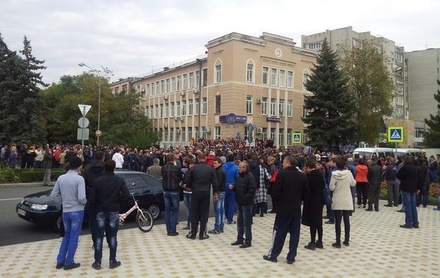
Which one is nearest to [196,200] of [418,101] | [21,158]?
[21,158]

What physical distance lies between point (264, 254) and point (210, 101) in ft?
128

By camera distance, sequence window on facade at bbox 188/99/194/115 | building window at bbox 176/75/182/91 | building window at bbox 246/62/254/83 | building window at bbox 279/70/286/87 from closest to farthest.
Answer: building window at bbox 246/62/254/83 < building window at bbox 279/70/286/87 < window on facade at bbox 188/99/194/115 < building window at bbox 176/75/182/91

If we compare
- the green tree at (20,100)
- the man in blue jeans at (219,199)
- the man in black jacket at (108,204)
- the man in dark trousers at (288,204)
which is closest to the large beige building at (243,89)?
the green tree at (20,100)

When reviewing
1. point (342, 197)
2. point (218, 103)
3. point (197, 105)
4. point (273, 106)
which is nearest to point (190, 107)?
point (197, 105)

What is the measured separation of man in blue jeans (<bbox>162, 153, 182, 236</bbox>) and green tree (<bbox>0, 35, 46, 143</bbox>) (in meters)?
30.7

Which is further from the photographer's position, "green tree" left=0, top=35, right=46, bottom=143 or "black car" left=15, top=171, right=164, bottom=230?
"green tree" left=0, top=35, right=46, bottom=143

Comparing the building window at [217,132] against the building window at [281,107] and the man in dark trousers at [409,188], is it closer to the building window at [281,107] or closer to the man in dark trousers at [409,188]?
the building window at [281,107]

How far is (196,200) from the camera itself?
9.09 m

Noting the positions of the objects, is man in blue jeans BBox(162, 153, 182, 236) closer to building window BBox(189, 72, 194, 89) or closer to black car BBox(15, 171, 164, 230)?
black car BBox(15, 171, 164, 230)

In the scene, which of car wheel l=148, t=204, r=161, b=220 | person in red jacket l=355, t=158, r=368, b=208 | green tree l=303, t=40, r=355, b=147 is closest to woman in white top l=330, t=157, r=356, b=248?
car wheel l=148, t=204, r=161, b=220

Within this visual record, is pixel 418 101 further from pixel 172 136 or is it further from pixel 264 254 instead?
pixel 264 254

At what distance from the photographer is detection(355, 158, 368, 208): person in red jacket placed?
46.4ft

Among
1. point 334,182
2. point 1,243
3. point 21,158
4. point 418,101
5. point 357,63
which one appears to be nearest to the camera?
point 1,243

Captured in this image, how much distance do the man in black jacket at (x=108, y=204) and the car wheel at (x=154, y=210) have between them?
435cm
